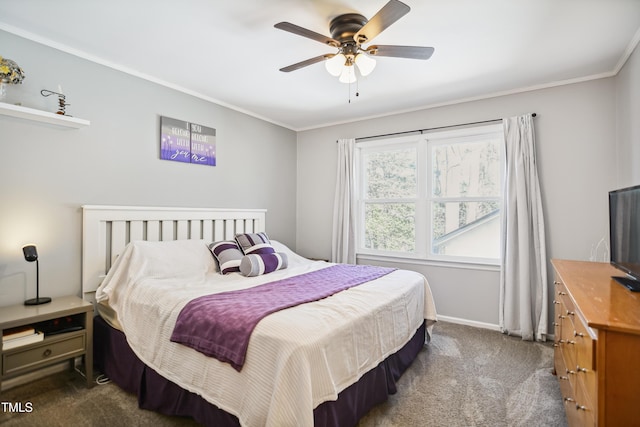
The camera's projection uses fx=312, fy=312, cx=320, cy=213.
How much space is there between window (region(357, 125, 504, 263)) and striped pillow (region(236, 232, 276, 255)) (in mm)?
1539

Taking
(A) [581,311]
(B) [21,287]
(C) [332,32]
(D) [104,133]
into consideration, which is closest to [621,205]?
(A) [581,311]

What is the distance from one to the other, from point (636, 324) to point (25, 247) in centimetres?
335

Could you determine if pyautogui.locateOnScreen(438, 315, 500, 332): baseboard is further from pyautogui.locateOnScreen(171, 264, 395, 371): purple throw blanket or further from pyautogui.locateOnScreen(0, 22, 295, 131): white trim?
pyautogui.locateOnScreen(0, 22, 295, 131): white trim

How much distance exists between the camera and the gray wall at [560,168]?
2.91m

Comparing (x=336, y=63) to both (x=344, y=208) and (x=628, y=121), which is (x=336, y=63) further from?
(x=628, y=121)

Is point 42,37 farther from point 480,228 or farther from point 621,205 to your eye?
point 480,228

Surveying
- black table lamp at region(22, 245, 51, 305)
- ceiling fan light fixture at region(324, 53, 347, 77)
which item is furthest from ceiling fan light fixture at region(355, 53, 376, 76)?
black table lamp at region(22, 245, 51, 305)

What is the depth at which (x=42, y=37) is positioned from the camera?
2.32m

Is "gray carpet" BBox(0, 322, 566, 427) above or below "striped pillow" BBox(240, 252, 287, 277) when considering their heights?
below

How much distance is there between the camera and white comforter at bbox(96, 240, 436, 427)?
1402 millimetres

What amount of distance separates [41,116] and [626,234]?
3860 mm

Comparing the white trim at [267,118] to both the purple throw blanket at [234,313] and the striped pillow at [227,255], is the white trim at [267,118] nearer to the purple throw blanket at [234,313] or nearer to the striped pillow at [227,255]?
the striped pillow at [227,255]

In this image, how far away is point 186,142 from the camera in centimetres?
331

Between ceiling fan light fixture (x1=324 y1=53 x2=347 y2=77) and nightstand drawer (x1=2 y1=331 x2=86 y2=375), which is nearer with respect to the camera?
nightstand drawer (x1=2 y1=331 x2=86 y2=375)
